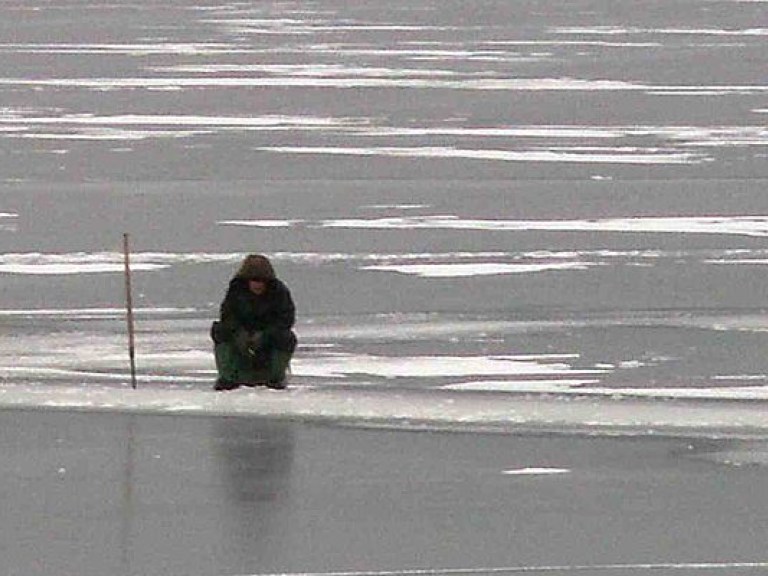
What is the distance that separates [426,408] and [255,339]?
1058 millimetres

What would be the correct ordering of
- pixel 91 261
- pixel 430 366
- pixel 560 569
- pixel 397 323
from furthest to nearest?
pixel 91 261, pixel 397 323, pixel 430 366, pixel 560 569

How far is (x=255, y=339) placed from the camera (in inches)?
550

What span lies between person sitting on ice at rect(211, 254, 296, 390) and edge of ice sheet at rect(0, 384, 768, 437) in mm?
123

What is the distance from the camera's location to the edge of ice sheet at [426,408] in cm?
1279

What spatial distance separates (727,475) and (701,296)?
22.8ft

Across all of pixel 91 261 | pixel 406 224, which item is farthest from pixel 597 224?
pixel 91 261

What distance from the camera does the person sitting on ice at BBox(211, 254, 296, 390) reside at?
14.0 metres

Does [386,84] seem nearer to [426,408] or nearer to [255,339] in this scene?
[255,339]

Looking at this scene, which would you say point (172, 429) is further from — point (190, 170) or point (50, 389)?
point (190, 170)

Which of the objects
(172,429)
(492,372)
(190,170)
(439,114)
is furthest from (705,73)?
(172,429)

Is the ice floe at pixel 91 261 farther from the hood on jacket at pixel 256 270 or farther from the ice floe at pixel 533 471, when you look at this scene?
the ice floe at pixel 533 471

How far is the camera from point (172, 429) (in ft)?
41.8

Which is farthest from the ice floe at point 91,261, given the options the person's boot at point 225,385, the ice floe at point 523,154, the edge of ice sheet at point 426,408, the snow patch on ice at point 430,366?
the ice floe at point 523,154

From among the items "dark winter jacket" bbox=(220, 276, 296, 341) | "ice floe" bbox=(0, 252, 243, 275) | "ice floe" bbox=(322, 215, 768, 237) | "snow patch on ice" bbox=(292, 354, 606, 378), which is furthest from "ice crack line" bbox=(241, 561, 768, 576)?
"ice floe" bbox=(322, 215, 768, 237)
